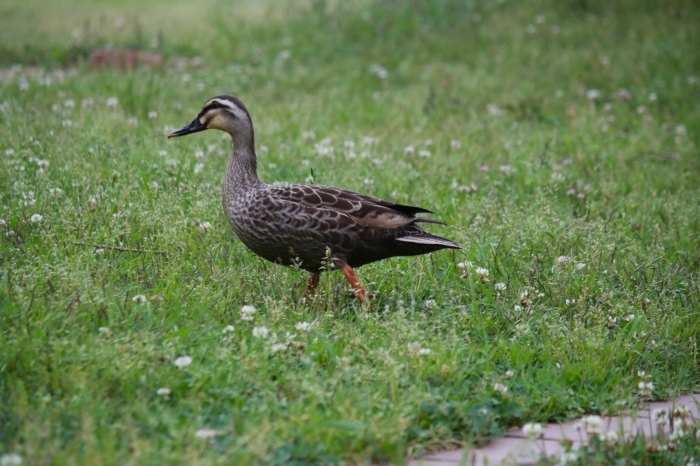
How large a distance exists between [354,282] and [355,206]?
50 cm

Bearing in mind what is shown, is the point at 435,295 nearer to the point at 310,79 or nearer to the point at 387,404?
the point at 387,404

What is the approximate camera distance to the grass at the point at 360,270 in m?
4.11

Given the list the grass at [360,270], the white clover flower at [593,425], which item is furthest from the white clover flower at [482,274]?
the white clover flower at [593,425]

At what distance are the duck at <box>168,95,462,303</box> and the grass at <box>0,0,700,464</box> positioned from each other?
9.6 inches

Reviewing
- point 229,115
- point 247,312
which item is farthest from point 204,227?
point 247,312

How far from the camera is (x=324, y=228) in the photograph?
18.3 ft

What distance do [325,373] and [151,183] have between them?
3.24 metres

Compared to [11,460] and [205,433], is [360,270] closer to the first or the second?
[205,433]

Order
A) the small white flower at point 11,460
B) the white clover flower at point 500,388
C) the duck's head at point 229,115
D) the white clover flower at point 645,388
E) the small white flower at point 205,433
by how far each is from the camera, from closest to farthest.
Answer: the small white flower at point 11,460, the small white flower at point 205,433, the white clover flower at point 500,388, the white clover flower at point 645,388, the duck's head at point 229,115

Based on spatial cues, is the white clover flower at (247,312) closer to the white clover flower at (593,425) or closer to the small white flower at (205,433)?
the small white flower at (205,433)

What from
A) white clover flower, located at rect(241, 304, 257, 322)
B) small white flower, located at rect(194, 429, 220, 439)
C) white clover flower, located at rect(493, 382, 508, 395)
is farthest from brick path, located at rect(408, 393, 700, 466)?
white clover flower, located at rect(241, 304, 257, 322)

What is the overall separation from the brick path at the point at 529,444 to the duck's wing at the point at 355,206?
5.55 feet

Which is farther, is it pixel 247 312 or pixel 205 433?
pixel 247 312

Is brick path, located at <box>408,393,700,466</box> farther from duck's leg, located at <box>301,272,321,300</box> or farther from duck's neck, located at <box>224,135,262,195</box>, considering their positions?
duck's neck, located at <box>224,135,262,195</box>
